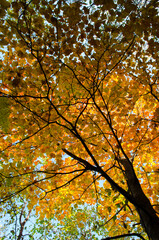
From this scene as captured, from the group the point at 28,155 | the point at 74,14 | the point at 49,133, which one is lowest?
the point at 28,155

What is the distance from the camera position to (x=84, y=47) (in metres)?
2.72

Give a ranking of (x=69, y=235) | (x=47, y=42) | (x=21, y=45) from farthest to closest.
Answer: (x=69, y=235) < (x=47, y=42) < (x=21, y=45)

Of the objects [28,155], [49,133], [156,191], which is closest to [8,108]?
[49,133]

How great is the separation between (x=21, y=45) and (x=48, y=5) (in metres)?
0.80

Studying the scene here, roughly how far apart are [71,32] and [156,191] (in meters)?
3.66

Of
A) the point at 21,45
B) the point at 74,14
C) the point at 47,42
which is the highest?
the point at 74,14

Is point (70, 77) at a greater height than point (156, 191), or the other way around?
point (70, 77)

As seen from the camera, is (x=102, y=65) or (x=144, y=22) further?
(x=102, y=65)

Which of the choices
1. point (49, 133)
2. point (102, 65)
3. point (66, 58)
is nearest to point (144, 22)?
point (102, 65)

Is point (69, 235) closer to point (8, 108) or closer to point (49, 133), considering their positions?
point (49, 133)

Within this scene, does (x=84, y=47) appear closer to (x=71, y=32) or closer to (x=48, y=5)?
(x=71, y=32)

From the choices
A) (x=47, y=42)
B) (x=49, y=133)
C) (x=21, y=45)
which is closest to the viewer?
(x=21, y=45)

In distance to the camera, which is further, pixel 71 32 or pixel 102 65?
pixel 102 65

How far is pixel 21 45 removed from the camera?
7.50 ft
